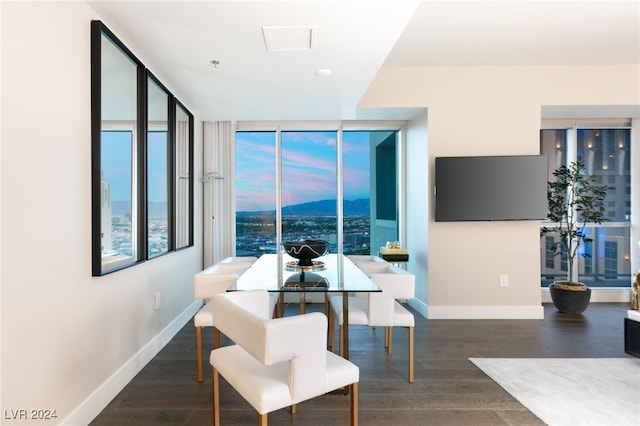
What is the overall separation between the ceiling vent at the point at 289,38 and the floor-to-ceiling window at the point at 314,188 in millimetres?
2479

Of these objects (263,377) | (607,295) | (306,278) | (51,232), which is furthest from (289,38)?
(607,295)

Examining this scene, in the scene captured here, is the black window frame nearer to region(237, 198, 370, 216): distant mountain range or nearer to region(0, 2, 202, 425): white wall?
region(0, 2, 202, 425): white wall

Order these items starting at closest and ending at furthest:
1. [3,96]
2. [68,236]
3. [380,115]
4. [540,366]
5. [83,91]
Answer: [3,96], [68,236], [83,91], [540,366], [380,115]

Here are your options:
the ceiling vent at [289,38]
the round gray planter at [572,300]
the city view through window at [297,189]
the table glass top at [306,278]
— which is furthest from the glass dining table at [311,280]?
the round gray planter at [572,300]

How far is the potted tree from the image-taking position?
4.28 metres

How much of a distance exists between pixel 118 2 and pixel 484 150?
368 centimetres

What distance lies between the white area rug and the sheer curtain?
3304 millimetres

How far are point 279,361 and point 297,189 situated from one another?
3907 millimetres

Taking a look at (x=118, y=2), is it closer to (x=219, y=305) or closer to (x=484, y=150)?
(x=219, y=305)

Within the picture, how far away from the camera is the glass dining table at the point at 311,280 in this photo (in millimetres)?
2031

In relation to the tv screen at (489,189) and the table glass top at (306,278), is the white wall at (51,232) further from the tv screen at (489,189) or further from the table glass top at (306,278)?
the tv screen at (489,189)

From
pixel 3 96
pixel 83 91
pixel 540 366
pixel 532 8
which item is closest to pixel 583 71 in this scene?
pixel 532 8

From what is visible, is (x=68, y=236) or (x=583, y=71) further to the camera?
(x=583, y=71)

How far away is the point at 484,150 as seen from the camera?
4059 mm
